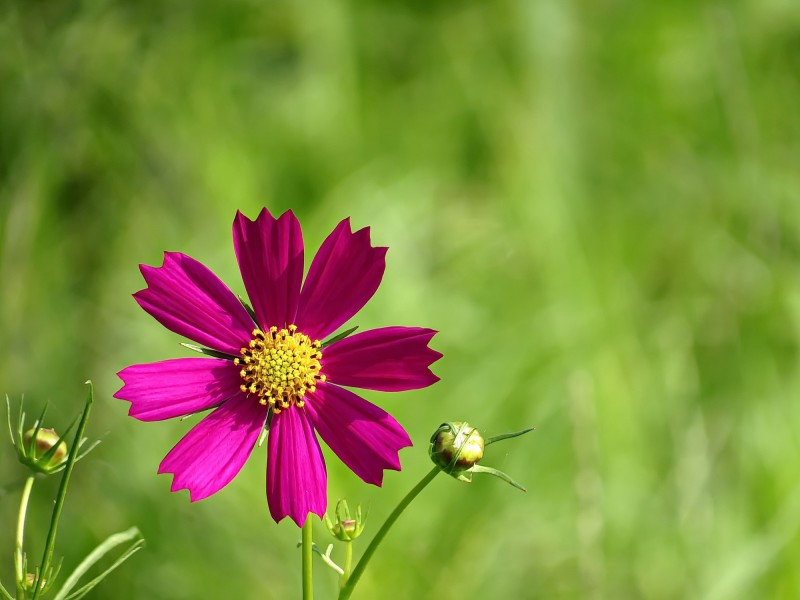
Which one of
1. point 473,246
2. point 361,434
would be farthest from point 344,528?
point 473,246

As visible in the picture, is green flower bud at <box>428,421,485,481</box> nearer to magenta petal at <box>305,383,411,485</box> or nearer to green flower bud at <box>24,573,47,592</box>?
magenta petal at <box>305,383,411,485</box>

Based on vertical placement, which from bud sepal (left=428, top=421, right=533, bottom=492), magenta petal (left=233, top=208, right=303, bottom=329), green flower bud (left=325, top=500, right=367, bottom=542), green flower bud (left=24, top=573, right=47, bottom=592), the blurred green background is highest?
the blurred green background

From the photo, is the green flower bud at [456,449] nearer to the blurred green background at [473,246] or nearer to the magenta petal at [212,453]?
the magenta petal at [212,453]

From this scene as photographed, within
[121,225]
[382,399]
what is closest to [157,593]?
[382,399]

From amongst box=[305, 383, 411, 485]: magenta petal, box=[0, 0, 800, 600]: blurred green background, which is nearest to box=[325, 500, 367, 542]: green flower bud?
box=[305, 383, 411, 485]: magenta petal

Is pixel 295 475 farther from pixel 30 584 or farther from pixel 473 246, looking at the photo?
pixel 473 246

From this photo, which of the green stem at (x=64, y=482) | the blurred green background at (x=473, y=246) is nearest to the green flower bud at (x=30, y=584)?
the green stem at (x=64, y=482)

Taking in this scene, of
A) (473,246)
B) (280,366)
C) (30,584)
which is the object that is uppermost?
(473,246)
